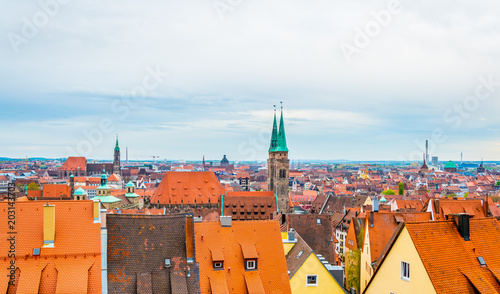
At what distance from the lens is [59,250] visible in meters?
25.9

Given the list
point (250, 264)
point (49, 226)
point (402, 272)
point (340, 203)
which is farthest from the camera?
point (340, 203)

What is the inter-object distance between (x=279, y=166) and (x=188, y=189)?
26.4 metres

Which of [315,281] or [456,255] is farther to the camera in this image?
[315,281]

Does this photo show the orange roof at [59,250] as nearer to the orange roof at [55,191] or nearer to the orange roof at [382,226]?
the orange roof at [382,226]

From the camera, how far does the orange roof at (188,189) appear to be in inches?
4427

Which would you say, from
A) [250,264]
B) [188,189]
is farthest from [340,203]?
[250,264]

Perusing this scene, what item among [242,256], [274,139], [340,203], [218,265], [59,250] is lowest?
[340,203]

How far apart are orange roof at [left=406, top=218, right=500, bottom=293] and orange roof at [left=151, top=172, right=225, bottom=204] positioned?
92.0 meters

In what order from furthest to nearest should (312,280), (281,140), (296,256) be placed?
(281,140) < (296,256) < (312,280)

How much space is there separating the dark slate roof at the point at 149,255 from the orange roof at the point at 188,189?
83.2 meters

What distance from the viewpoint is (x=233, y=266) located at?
3038cm

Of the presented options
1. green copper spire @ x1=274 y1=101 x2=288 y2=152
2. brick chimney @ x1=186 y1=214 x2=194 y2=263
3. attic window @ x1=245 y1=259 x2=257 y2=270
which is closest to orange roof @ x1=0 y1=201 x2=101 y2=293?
brick chimney @ x1=186 y1=214 x2=194 y2=263

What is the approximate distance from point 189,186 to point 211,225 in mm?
83257

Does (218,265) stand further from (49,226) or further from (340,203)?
(340,203)
